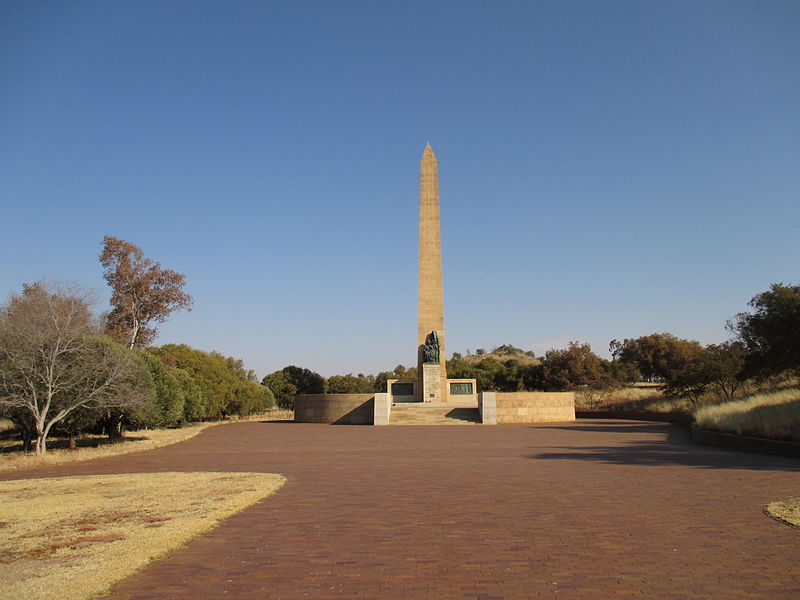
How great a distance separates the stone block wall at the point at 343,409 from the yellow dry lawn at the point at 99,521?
2061 centimetres

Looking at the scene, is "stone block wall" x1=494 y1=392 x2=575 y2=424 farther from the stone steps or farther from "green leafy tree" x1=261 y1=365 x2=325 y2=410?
"green leafy tree" x1=261 y1=365 x2=325 y2=410

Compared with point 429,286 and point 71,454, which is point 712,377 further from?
point 71,454

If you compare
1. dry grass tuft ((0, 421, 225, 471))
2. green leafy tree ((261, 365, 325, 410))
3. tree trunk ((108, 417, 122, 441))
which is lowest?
dry grass tuft ((0, 421, 225, 471))

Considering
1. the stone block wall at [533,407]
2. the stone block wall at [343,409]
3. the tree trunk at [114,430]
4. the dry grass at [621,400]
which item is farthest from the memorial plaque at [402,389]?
the tree trunk at [114,430]

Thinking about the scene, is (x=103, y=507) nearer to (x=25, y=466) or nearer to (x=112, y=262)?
(x=25, y=466)

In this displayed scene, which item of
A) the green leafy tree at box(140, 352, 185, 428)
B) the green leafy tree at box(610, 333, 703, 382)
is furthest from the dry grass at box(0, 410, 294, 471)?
the green leafy tree at box(610, 333, 703, 382)

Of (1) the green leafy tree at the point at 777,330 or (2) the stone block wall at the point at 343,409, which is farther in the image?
(2) the stone block wall at the point at 343,409

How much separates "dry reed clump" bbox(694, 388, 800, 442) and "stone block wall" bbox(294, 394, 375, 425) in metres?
17.3

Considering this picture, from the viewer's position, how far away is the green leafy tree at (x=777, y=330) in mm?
25875

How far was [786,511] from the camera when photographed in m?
8.17

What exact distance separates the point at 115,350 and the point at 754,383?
3318cm

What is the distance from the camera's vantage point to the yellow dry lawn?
5.89m

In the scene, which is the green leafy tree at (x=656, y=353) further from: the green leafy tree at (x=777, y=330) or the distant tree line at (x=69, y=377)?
the distant tree line at (x=69, y=377)

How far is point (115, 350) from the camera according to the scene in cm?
2159
